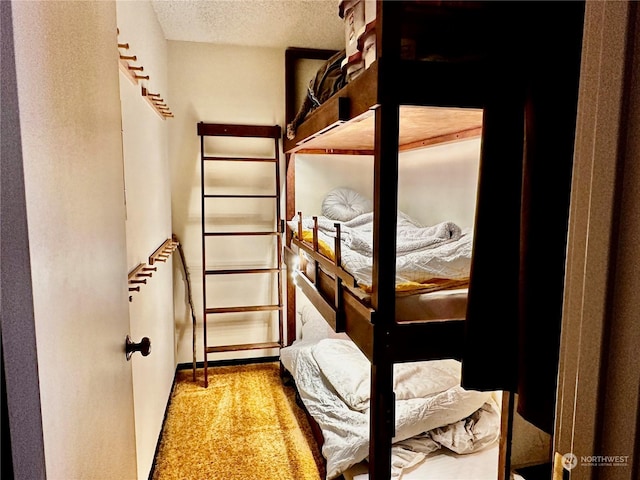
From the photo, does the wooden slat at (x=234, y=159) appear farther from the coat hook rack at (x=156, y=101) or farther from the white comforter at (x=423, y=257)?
the white comforter at (x=423, y=257)

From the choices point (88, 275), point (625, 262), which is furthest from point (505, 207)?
point (88, 275)

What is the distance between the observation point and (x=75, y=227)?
764mm

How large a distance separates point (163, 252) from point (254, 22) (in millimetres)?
1785

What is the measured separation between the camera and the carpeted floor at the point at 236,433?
229 centimetres

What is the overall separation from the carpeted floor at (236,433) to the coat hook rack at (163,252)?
1.13 metres

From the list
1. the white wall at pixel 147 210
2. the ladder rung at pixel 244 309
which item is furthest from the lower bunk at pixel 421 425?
the ladder rung at pixel 244 309

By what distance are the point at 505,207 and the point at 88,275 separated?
0.99 meters

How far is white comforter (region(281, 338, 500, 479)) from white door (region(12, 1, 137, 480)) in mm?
1062

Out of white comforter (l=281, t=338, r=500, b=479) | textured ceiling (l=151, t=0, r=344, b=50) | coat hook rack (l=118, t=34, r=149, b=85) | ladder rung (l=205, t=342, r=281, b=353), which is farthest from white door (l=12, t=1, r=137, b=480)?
ladder rung (l=205, t=342, r=281, b=353)

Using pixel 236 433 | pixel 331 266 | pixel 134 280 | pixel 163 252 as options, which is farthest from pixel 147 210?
pixel 236 433

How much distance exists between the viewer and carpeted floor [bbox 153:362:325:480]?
229 cm

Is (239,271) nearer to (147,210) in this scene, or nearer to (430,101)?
(147,210)

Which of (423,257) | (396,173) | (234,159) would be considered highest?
(234,159)

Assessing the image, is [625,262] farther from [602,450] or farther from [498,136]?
[498,136]
